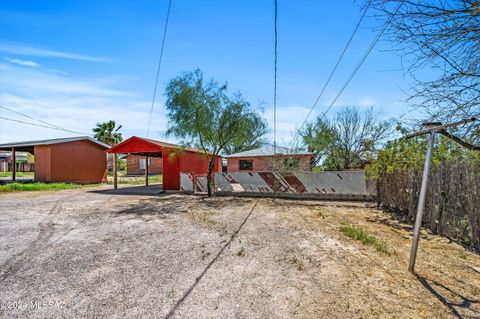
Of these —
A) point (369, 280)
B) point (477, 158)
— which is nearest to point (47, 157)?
point (369, 280)

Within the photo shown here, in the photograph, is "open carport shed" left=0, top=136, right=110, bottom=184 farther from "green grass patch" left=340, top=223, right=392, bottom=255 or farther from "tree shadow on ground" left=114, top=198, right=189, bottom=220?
"green grass patch" left=340, top=223, right=392, bottom=255

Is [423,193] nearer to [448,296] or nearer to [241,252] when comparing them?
[448,296]

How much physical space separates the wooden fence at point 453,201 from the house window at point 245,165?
16.2m

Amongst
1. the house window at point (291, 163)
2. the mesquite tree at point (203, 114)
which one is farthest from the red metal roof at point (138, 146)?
the house window at point (291, 163)

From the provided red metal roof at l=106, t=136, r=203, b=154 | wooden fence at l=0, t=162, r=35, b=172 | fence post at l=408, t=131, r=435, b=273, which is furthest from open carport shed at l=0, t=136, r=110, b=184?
wooden fence at l=0, t=162, r=35, b=172

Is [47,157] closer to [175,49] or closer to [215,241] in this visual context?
[175,49]

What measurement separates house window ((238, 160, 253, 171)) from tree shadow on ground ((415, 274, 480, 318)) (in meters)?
19.7

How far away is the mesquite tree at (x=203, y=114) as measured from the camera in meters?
11.9

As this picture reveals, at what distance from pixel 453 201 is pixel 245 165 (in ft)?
60.3

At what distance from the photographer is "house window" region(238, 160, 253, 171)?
75.5 ft

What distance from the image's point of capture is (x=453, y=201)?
5316mm

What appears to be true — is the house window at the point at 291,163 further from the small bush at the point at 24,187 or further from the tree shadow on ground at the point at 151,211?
the small bush at the point at 24,187

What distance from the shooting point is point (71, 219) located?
24.0 ft

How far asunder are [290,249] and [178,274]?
2115 mm
